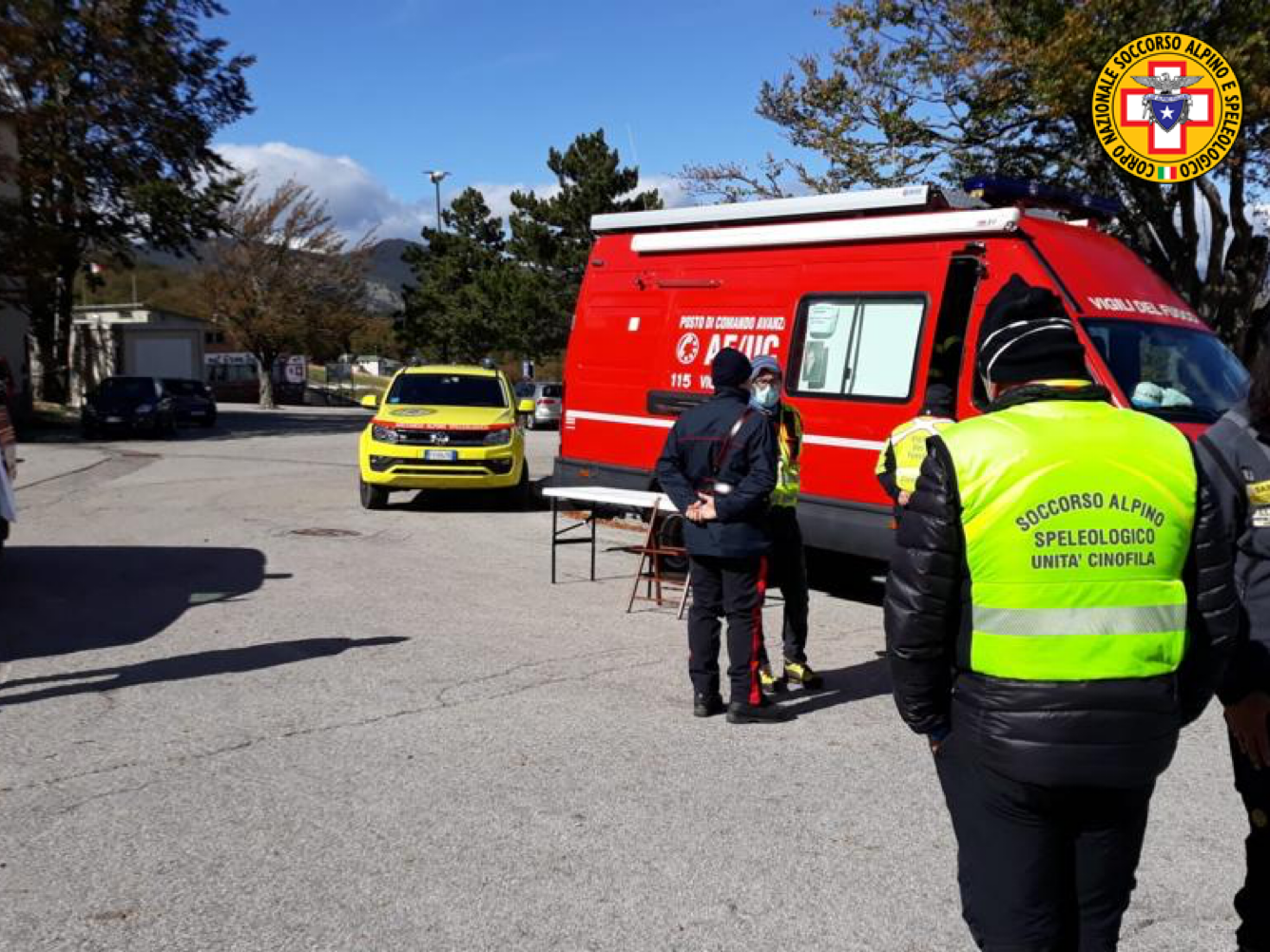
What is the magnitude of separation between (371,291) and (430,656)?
2339 inches

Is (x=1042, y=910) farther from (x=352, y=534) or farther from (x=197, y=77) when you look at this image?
(x=197, y=77)

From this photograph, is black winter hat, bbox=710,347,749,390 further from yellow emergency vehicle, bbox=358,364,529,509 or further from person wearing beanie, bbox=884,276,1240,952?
yellow emergency vehicle, bbox=358,364,529,509

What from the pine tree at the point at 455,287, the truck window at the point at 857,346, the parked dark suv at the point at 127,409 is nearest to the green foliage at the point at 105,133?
the parked dark suv at the point at 127,409

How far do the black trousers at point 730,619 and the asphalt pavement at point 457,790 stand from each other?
22cm

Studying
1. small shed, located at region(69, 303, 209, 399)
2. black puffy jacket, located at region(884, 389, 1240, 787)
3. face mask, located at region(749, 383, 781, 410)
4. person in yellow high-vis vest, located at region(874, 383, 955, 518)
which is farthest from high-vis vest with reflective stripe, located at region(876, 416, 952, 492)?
small shed, located at region(69, 303, 209, 399)

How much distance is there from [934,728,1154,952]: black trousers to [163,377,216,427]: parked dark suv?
35662mm

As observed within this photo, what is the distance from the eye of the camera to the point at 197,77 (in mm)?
37781

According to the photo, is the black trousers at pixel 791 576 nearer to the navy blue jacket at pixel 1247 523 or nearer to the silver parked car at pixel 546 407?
the navy blue jacket at pixel 1247 523

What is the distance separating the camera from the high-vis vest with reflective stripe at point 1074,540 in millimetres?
2469

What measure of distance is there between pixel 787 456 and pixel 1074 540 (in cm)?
425

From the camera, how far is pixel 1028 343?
104 inches

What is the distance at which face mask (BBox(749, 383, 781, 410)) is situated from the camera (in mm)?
7062

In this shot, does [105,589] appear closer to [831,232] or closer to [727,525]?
[727,525]

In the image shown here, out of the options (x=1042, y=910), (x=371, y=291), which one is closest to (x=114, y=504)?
(x=1042, y=910)
